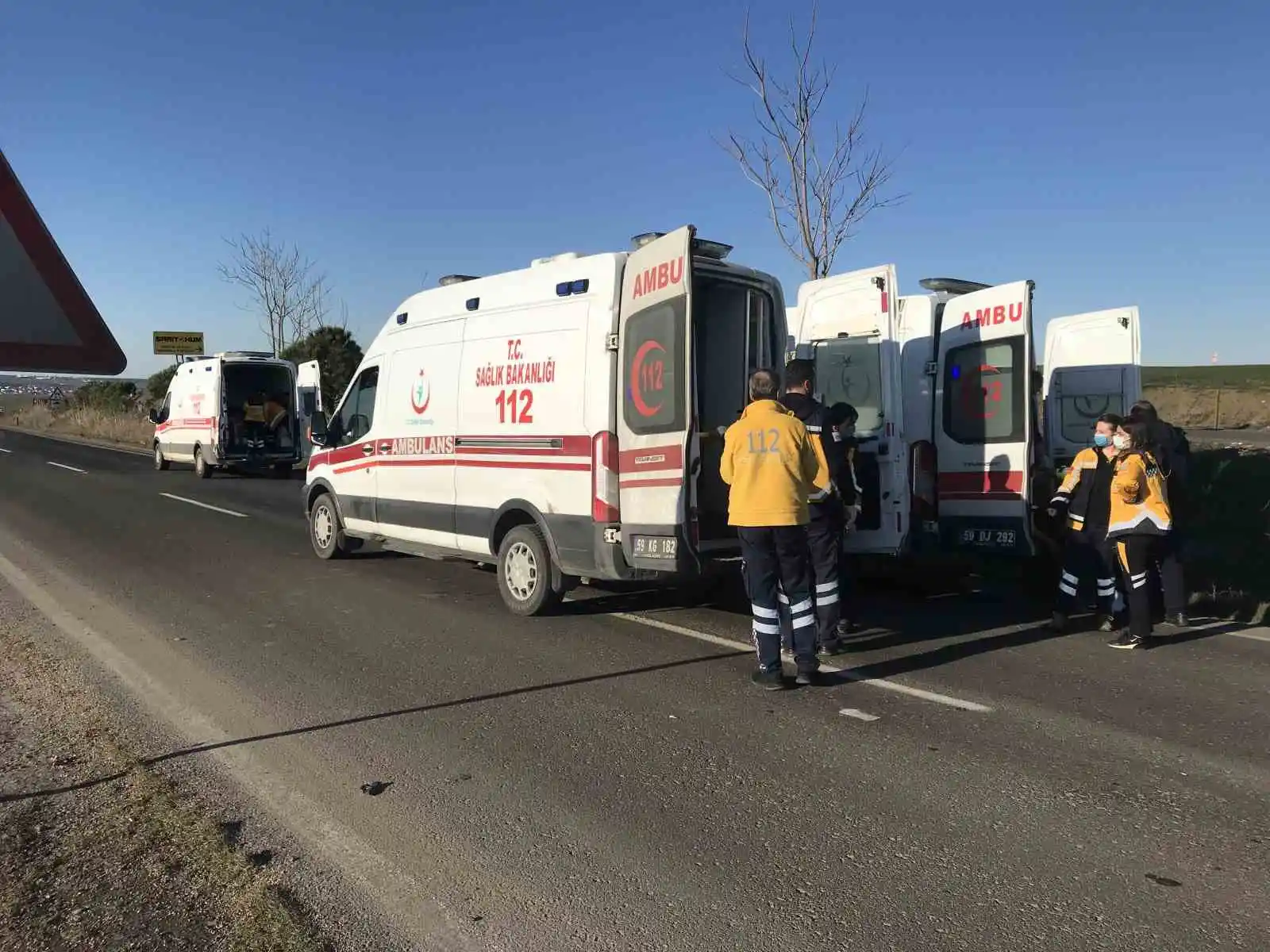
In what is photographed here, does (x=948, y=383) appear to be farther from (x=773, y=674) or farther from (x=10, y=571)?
(x=10, y=571)

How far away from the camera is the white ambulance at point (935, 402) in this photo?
26.6 ft

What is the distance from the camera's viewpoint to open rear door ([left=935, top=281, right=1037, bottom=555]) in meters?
8.67

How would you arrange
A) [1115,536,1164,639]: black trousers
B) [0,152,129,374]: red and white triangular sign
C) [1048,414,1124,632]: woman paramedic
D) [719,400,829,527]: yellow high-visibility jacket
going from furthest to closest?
[1048,414,1124,632]: woman paramedic
[1115,536,1164,639]: black trousers
[719,400,829,527]: yellow high-visibility jacket
[0,152,129,374]: red and white triangular sign

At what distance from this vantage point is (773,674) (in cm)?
590

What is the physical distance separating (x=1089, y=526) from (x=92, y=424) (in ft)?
145

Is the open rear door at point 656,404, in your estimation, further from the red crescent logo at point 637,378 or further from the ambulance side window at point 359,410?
the ambulance side window at point 359,410

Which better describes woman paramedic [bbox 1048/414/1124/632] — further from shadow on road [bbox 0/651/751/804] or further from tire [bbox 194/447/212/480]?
tire [bbox 194/447/212/480]

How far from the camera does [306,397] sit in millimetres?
23719

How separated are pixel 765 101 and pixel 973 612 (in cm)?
1015

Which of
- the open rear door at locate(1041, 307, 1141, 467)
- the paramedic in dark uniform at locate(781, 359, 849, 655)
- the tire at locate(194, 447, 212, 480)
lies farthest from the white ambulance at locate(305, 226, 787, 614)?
the tire at locate(194, 447, 212, 480)

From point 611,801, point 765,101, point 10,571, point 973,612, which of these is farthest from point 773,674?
point 765,101

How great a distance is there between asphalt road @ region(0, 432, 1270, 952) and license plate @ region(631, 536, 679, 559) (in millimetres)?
643

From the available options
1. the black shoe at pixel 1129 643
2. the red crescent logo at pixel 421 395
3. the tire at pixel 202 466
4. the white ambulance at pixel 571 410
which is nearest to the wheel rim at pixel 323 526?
the white ambulance at pixel 571 410

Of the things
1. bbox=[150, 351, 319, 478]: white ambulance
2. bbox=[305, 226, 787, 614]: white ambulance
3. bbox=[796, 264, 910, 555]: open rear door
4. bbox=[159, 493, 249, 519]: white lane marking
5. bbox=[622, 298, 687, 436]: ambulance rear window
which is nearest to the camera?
bbox=[622, 298, 687, 436]: ambulance rear window
